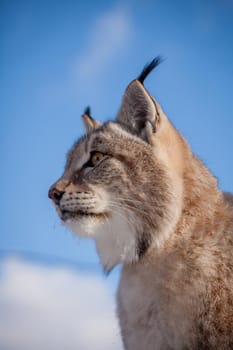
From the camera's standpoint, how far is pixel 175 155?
5.18m

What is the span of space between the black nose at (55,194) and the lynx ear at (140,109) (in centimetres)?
98

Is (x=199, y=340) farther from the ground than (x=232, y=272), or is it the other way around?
(x=232, y=272)

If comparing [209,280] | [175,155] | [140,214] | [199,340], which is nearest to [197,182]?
[175,155]

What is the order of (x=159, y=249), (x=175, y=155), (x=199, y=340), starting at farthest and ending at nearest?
1. (x=175, y=155)
2. (x=159, y=249)
3. (x=199, y=340)

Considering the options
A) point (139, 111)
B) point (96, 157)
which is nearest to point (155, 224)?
point (96, 157)

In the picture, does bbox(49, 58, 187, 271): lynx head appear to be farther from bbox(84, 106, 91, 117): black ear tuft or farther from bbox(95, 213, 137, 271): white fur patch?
bbox(84, 106, 91, 117): black ear tuft

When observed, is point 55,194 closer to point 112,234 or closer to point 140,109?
point 112,234

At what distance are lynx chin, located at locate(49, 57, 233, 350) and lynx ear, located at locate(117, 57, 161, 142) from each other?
0.03 feet

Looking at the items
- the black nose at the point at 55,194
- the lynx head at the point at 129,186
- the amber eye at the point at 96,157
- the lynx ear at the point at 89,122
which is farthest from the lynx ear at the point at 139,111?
the black nose at the point at 55,194

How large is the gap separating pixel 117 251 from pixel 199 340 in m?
1.12

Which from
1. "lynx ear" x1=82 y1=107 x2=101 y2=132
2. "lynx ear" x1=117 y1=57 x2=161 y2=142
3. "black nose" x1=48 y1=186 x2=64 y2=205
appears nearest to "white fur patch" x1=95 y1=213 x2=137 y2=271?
"black nose" x1=48 y1=186 x2=64 y2=205

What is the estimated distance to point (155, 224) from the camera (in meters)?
4.82

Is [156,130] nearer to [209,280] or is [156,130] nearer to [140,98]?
[140,98]

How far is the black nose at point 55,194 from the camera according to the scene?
510cm
